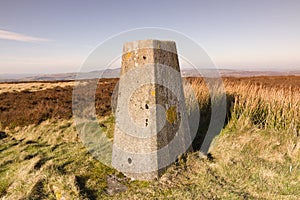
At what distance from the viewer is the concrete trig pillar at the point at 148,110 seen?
11.8ft

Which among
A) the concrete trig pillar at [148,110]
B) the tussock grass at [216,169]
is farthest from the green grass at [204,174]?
the concrete trig pillar at [148,110]

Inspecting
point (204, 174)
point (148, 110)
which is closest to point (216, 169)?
point (204, 174)

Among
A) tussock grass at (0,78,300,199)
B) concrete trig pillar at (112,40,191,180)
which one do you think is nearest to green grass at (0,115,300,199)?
tussock grass at (0,78,300,199)

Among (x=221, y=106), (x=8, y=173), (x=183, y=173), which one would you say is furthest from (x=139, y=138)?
(x=221, y=106)

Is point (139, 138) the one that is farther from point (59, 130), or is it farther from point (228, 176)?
point (59, 130)

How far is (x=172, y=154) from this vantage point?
3.89m

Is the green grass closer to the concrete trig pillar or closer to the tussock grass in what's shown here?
the tussock grass

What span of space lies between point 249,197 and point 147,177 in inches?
59.0

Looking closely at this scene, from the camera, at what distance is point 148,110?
11.8 feet

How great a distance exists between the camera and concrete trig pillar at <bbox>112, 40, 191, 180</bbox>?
3611 millimetres

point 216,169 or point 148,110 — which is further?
point 216,169

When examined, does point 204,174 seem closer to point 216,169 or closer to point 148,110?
point 216,169

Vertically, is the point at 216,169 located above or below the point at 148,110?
below

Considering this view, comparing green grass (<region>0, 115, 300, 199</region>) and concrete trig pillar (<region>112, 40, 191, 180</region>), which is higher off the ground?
concrete trig pillar (<region>112, 40, 191, 180</region>)
